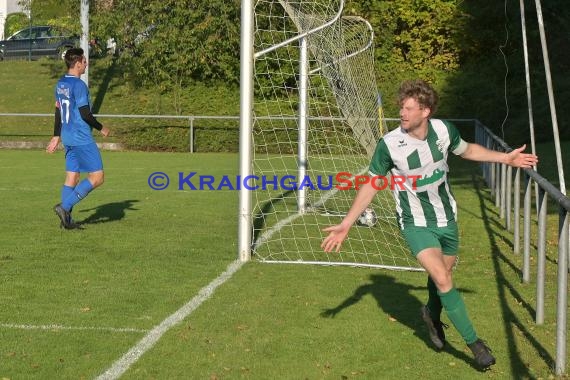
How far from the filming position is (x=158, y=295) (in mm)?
8188

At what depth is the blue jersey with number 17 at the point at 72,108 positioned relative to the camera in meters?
11.4

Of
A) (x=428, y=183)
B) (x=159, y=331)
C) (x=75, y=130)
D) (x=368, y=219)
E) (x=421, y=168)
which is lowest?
(x=368, y=219)

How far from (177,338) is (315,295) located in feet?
6.13

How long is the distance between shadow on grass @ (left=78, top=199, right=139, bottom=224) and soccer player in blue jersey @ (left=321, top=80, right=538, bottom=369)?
7003 millimetres

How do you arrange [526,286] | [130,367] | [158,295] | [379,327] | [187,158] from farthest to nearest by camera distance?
[187,158], [526,286], [158,295], [379,327], [130,367]

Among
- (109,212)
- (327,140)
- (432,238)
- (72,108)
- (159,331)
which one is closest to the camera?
(432,238)

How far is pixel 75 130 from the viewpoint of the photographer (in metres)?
11.5

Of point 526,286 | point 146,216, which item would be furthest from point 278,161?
point 526,286

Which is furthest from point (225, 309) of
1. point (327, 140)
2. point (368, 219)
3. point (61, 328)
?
point (327, 140)

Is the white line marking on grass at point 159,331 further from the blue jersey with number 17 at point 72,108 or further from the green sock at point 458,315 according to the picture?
the blue jersey with number 17 at point 72,108

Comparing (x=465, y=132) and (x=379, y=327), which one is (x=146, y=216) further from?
(x=465, y=132)

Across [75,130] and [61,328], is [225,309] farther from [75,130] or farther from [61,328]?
[75,130]

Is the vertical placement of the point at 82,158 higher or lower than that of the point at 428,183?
lower

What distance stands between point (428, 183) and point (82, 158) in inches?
245
